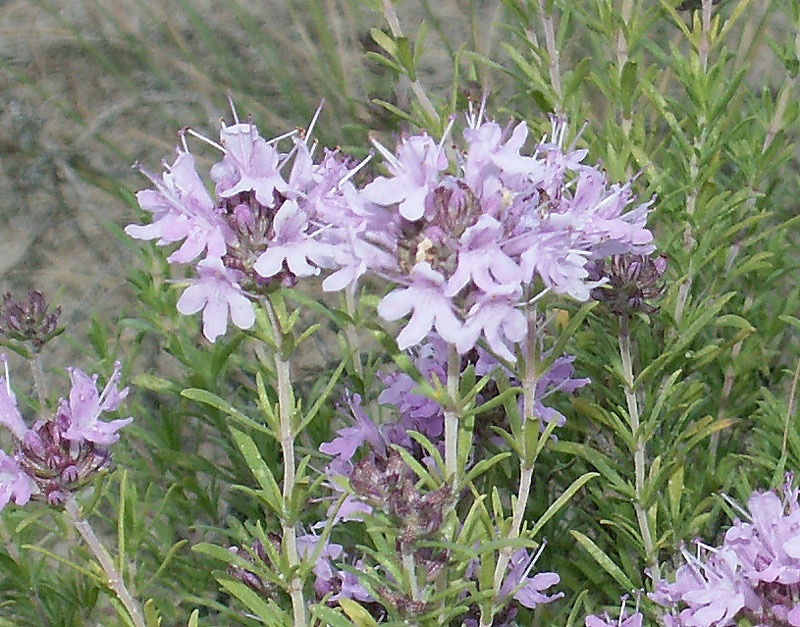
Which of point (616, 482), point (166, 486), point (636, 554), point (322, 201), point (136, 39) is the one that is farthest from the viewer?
point (136, 39)

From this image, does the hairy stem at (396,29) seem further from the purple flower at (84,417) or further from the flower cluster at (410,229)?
the purple flower at (84,417)

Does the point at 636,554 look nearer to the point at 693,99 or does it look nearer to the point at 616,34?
the point at 693,99

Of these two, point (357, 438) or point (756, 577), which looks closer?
point (756, 577)

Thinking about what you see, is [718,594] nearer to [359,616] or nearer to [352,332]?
[359,616]

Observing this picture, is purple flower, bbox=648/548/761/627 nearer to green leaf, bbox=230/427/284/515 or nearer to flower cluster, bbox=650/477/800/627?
flower cluster, bbox=650/477/800/627

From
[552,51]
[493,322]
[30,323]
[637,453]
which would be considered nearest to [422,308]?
[493,322]

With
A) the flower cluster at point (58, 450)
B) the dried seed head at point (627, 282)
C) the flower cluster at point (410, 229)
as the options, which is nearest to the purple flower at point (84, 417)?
the flower cluster at point (58, 450)

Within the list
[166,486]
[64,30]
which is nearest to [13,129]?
[64,30]
